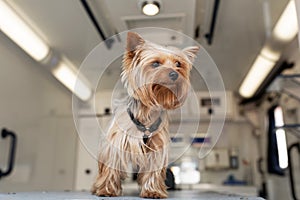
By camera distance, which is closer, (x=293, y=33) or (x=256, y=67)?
(x=293, y=33)

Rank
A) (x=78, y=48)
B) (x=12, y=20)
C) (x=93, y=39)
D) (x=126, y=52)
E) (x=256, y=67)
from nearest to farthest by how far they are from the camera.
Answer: (x=126, y=52) < (x=12, y=20) < (x=93, y=39) < (x=78, y=48) < (x=256, y=67)

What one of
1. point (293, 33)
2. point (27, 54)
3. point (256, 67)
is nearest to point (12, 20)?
point (27, 54)

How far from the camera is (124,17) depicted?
168 centimetres

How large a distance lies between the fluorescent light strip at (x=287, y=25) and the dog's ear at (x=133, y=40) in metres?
1.03

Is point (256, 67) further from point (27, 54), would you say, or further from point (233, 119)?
point (27, 54)

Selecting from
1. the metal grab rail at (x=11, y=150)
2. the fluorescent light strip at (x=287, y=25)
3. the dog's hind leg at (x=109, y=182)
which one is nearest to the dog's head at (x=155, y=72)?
the dog's hind leg at (x=109, y=182)

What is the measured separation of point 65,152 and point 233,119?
7.06 feet

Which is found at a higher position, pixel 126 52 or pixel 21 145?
pixel 126 52

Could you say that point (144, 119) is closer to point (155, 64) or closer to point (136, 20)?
point (155, 64)

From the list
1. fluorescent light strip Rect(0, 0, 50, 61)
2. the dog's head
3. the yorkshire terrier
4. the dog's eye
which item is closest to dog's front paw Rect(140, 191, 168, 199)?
the yorkshire terrier

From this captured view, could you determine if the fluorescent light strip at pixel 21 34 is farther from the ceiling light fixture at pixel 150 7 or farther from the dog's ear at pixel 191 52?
the dog's ear at pixel 191 52

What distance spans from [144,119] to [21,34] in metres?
1.30

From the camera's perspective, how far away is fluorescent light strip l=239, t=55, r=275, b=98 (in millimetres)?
2176

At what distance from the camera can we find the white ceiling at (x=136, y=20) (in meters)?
1.63
